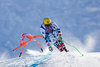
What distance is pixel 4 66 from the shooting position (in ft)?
70.4

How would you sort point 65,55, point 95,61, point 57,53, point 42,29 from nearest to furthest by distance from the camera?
1. point 95,61
2. point 42,29
3. point 65,55
4. point 57,53

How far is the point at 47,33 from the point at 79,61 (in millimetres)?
5158

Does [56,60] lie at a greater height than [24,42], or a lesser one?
lesser

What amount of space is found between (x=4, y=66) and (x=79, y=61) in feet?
33.8

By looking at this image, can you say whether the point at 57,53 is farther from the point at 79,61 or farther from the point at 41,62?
the point at 79,61

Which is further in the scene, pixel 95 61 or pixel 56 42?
pixel 56 42

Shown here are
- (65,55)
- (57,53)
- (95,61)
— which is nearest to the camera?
(95,61)

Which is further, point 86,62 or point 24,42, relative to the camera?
point 24,42

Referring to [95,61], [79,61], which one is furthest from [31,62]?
[95,61]

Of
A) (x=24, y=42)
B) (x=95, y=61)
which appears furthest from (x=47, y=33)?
(x=95, y=61)

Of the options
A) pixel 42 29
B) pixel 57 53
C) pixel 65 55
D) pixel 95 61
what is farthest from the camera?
pixel 57 53

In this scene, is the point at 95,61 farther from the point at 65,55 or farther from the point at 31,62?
the point at 31,62

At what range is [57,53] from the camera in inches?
896

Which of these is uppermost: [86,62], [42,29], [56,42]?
[42,29]
